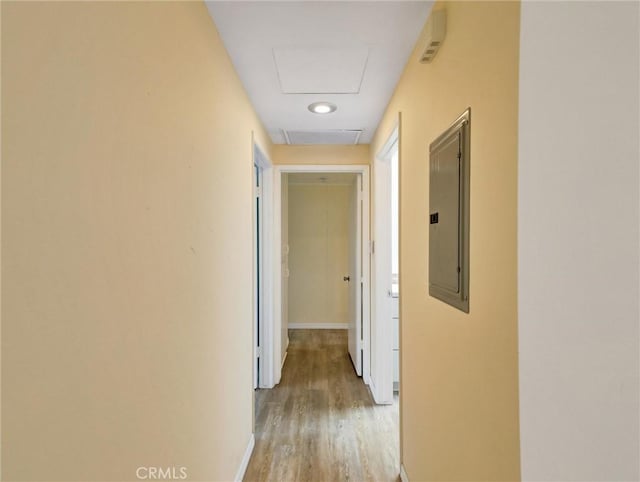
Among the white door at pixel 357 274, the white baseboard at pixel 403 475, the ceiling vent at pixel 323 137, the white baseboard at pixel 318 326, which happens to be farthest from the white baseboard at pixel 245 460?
the white baseboard at pixel 318 326

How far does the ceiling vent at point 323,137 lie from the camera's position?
301cm

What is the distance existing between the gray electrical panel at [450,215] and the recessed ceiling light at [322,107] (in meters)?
1.16

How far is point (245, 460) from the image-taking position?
83.7 inches

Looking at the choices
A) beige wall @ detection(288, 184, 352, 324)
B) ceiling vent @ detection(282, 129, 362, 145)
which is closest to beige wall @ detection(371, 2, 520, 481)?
ceiling vent @ detection(282, 129, 362, 145)

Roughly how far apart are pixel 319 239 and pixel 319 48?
13.1ft

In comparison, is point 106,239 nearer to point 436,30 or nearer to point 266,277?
point 436,30

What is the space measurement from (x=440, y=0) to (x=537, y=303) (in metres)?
1.18

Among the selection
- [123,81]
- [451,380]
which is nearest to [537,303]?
[451,380]

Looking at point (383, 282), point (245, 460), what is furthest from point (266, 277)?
point (245, 460)

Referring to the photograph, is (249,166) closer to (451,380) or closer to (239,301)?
(239,301)

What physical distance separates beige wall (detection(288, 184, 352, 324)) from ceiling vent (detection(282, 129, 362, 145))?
88.0 inches

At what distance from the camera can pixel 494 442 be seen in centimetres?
95

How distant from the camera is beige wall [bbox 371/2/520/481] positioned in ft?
2.85

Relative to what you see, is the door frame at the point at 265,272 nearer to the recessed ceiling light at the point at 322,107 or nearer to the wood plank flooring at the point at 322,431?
the wood plank flooring at the point at 322,431
